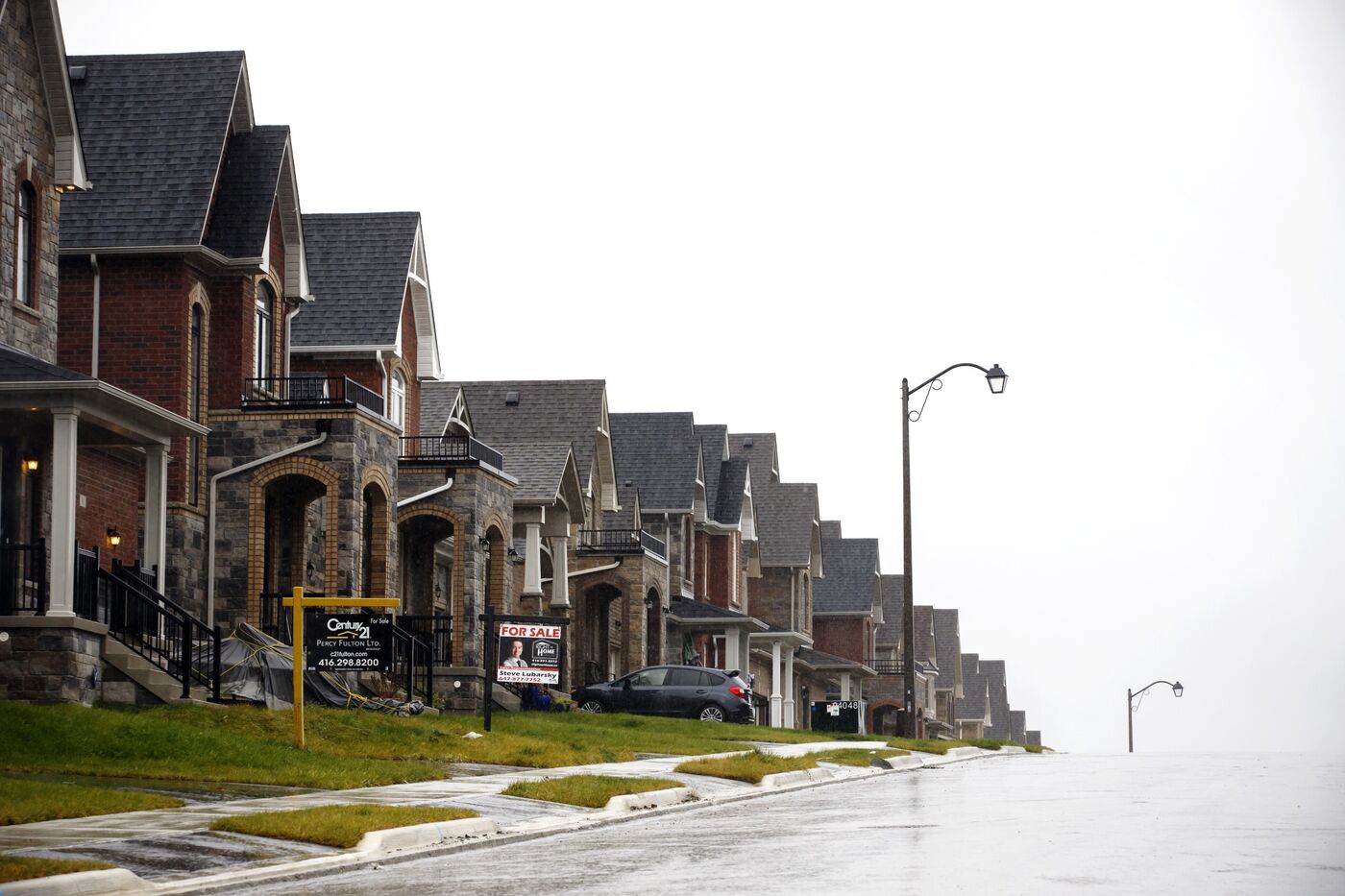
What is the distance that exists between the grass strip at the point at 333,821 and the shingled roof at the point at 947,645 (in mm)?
86205

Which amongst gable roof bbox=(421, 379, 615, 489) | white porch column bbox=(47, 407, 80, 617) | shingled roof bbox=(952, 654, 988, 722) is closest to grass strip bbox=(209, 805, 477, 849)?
white porch column bbox=(47, 407, 80, 617)

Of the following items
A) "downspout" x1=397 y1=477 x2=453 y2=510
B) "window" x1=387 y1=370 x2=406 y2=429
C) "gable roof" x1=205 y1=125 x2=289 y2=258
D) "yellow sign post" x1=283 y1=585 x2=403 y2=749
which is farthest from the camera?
"window" x1=387 y1=370 x2=406 y2=429

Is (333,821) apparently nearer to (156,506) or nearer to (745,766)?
(745,766)

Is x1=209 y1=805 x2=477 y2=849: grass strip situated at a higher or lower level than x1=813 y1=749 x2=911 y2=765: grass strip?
higher

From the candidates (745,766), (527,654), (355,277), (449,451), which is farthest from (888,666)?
(745,766)

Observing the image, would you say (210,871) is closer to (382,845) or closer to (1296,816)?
(382,845)

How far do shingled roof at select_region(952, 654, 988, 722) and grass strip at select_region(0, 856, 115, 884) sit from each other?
10252 cm

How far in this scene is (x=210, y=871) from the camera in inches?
485

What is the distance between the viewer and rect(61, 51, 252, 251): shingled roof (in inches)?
1281

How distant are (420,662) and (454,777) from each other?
560 inches

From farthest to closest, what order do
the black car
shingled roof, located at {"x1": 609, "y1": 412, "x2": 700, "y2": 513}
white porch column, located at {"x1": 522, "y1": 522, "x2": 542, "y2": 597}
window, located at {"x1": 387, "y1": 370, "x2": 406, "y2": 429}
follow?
shingled roof, located at {"x1": 609, "y1": 412, "x2": 700, "y2": 513} < the black car < white porch column, located at {"x1": 522, "y1": 522, "x2": 542, "y2": 597} < window, located at {"x1": 387, "y1": 370, "x2": 406, "y2": 429}

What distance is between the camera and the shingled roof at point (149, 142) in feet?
107

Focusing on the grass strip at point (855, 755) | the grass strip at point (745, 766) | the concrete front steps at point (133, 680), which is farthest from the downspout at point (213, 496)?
the grass strip at point (745, 766)

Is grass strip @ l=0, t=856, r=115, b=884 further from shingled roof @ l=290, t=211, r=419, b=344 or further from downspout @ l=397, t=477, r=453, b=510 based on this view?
shingled roof @ l=290, t=211, r=419, b=344
